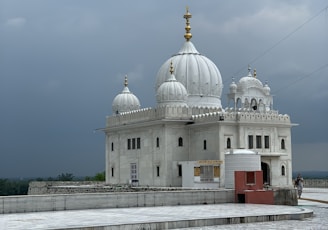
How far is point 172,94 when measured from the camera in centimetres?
3903

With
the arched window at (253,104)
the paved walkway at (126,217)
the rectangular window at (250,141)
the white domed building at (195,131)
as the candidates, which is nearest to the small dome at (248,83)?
the white domed building at (195,131)

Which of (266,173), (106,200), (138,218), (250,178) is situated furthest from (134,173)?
(138,218)

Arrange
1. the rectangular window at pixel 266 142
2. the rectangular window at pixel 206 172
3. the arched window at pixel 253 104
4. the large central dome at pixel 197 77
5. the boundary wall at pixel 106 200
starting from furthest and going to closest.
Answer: the large central dome at pixel 197 77 < the arched window at pixel 253 104 < the rectangular window at pixel 266 142 < the rectangular window at pixel 206 172 < the boundary wall at pixel 106 200

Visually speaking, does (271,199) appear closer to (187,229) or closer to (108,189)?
(187,229)

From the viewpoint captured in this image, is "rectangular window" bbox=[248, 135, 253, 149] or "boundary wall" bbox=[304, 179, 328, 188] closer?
"rectangular window" bbox=[248, 135, 253, 149]

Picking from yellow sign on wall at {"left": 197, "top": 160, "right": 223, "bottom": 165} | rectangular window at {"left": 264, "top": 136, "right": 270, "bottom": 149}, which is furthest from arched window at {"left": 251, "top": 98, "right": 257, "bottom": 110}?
yellow sign on wall at {"left": 197, "top": 160, "right": 223, "bottom": 165}

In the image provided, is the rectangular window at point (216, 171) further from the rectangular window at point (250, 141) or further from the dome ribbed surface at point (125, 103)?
the dome ribbed surface at point (125, 103)

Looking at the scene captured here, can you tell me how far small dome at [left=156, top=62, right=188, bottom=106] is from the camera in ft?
128

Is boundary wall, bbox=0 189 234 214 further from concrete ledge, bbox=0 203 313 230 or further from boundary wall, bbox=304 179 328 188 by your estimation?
boundary wall, bbox=304 179 328 188

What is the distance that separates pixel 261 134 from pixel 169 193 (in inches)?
709

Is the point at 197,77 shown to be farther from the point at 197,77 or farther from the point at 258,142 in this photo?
the point at 258,142

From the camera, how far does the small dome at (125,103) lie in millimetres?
45438

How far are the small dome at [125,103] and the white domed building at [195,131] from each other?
145 centimetres

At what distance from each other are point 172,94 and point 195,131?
112 inches
